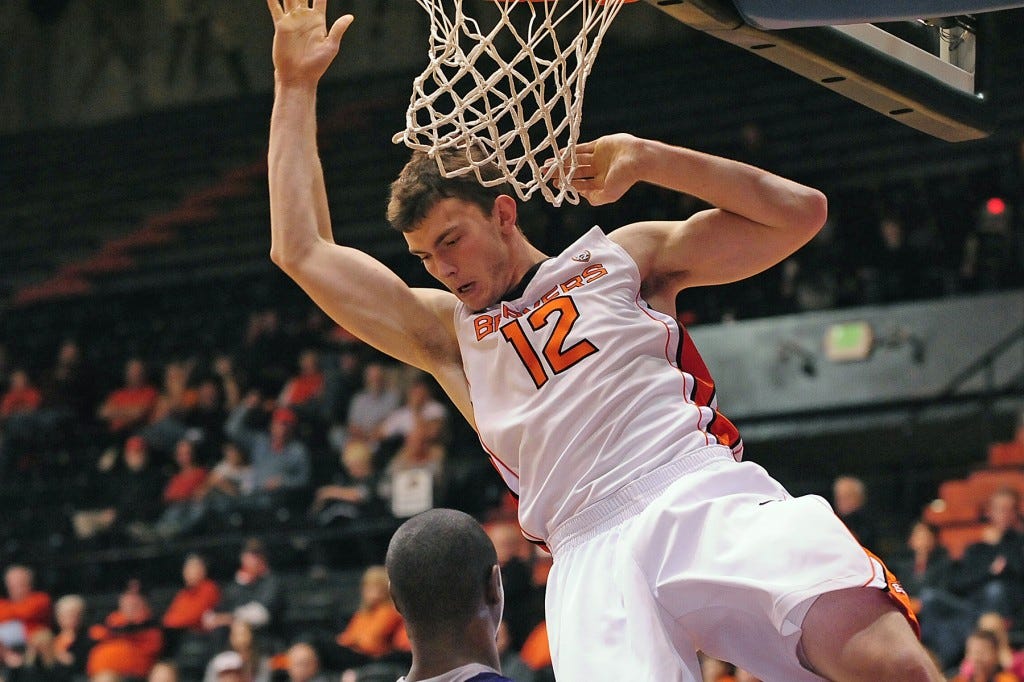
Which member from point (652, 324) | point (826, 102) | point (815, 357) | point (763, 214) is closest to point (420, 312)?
point (652, 324)

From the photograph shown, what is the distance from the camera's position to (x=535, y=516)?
336 cm

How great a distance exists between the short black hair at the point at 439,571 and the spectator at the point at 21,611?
31.0ft

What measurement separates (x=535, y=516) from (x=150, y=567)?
367 inches

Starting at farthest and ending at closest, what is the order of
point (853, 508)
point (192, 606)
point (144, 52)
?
1. point (144, 52)
2. point (192, 606)
3. point (853, 508)

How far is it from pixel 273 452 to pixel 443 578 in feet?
32.5

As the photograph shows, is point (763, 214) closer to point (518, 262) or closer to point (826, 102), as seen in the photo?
point (518, 262)

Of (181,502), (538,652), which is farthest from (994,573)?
(181,502)

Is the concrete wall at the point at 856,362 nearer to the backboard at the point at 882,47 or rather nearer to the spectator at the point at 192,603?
the spectator at the point at 192,603

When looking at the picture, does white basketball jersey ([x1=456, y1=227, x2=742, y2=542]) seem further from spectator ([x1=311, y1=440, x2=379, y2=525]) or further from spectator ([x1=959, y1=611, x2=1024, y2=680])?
spectator ([x1=311, y1=440, x2=379, y2=525])

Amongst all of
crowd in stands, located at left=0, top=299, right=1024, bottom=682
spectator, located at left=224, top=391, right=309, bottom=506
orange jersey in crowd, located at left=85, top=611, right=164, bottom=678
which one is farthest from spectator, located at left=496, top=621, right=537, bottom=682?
spectator, located at left=224, top=391, right=309, bottom=506

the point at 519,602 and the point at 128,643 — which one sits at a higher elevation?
the point at 519,602

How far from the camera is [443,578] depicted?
2.70 metres

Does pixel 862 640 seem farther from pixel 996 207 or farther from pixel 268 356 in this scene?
pixel 268 356

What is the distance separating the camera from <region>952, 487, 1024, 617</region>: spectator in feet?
27.3
